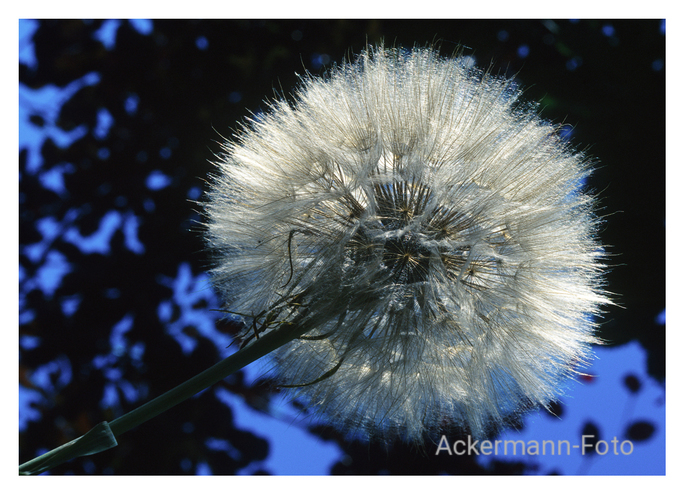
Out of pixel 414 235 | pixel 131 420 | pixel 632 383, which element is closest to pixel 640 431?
pixel 632 383

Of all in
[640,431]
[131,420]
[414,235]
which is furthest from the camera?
[640,431]

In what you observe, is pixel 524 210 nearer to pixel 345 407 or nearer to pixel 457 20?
pixel 345 407

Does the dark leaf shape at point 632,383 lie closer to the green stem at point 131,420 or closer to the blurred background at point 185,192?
the blurred background at point 185,192

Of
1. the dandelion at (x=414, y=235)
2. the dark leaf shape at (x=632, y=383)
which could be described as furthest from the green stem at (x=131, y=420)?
the dark leaf shape at (x=632, y=383)

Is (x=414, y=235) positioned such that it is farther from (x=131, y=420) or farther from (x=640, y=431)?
(x=640, y=431)

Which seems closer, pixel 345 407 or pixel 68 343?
pixel 345 407

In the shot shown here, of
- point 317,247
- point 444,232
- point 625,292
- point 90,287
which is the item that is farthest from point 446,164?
point 90,287

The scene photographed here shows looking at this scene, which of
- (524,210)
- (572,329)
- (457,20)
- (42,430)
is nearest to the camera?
(524,210)
